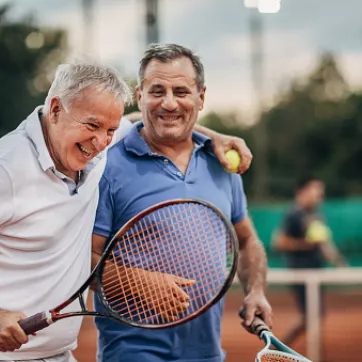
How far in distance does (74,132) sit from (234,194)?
71cm

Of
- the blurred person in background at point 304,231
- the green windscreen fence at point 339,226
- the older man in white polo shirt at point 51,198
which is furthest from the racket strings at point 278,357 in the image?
the green windscreen fence at point 339,226

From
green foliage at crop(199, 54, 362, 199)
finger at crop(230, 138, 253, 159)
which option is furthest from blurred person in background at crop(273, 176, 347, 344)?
green foliage at crop(199, 54, 362, 199)

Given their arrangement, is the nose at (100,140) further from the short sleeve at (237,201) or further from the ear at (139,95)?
the short sleeve at (237,201)

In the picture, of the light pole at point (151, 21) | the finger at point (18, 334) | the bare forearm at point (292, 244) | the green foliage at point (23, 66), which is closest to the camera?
the finger at point (18, 334)

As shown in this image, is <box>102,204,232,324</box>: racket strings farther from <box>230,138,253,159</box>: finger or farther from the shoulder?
the shoulder

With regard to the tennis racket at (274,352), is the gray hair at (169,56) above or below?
above

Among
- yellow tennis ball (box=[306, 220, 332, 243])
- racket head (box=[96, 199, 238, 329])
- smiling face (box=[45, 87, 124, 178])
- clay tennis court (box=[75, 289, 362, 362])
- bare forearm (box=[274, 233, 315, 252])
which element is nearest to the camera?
smiling face (box=[45, 87, 124, 178])

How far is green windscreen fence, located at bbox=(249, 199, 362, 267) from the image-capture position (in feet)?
34.1

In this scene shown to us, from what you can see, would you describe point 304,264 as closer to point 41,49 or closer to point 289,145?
point 41,49

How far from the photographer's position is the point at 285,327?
9.46 metres

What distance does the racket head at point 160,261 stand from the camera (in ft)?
7.89

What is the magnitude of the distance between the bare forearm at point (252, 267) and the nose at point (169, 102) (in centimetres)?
56

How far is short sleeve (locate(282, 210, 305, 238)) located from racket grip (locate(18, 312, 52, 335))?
453 cm

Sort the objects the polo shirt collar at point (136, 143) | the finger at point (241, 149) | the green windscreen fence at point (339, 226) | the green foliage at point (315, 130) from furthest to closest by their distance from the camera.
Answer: the green foliage at point (315, 130) → the green windscreen fence at point (339, 226) → the finger at point (241, 149) → the polo shirt collar at point (136, 143)
